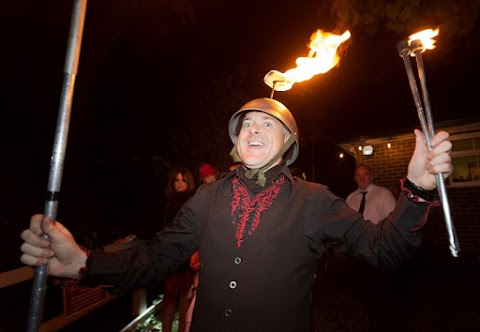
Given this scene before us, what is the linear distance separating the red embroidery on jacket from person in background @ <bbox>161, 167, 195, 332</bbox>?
2.57 metres

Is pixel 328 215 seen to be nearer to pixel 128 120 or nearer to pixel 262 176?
pixel 262 176

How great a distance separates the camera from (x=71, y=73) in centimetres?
172

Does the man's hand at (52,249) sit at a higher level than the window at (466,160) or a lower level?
lower

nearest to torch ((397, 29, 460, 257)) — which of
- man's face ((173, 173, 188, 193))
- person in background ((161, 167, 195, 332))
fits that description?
person in background ((161, 167, 195, 332))

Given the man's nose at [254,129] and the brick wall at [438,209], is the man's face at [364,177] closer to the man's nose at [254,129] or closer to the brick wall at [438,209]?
the brick wall at [438,209]

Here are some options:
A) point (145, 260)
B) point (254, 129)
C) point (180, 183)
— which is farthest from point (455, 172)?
point (145, 260)

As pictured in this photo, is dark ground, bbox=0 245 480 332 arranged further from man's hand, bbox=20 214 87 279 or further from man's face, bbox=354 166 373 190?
man's hand, bbox=20 214 87 279

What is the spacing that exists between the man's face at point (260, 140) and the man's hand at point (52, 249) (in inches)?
55.8

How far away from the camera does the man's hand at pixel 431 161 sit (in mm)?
1663

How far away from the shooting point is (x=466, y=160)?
31.9 ft

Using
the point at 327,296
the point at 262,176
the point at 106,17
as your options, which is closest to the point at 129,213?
the point at 106,17

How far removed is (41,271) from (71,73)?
1.15m

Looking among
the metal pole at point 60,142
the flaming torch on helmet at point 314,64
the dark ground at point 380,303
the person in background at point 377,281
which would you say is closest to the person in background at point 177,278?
the dark ground at point 380,303

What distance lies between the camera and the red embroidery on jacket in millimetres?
2244
